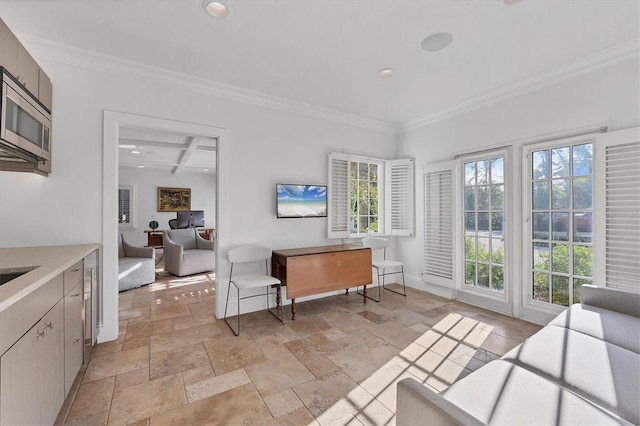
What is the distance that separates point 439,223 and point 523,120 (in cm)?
160

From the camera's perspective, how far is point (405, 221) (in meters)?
4.51

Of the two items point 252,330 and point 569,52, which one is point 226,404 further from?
point 569,52

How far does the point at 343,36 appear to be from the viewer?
237 centimetres

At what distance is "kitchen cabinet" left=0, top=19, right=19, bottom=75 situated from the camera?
1.67 metres

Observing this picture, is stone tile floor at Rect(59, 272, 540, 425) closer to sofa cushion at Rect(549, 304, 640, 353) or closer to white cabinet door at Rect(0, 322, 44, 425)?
white cabinet door at Rect(0, 322, 44, 425)

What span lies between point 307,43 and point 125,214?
25.8 feet

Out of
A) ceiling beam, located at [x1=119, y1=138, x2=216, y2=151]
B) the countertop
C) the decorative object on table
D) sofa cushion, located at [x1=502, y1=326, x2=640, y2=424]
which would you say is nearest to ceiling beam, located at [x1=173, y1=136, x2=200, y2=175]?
ceiling beam, located at [x1=119, y1=138, x2=216, y2=151]

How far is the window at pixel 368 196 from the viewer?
163 inches

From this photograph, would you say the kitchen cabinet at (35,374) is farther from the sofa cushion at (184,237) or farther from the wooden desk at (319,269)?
the sofa cushion at (184,237)

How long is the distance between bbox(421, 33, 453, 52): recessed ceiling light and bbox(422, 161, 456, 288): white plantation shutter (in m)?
1.74

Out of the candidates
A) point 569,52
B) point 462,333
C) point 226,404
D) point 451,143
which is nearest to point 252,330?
point 226,404

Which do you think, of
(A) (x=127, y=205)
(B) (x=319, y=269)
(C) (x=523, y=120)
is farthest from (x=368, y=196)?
(A) (x=127, y=205)

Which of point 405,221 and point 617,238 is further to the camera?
point 405,221

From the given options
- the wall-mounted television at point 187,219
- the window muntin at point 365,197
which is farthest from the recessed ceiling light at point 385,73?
the wall-mounted television at point 187,219
